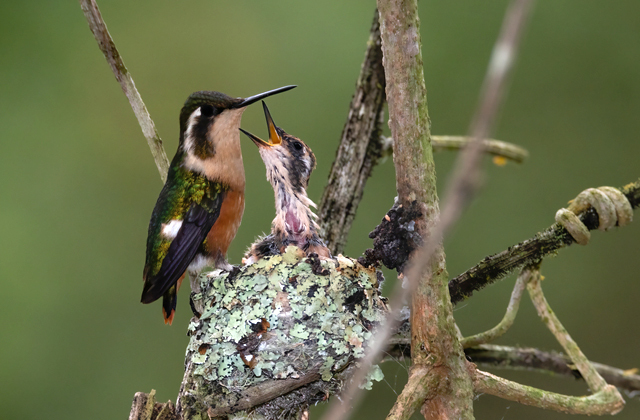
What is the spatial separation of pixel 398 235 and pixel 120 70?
953mm

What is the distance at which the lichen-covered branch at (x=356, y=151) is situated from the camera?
2305mm

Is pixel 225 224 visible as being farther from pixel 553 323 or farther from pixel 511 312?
pixel 553 323

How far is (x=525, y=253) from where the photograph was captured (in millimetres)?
1510

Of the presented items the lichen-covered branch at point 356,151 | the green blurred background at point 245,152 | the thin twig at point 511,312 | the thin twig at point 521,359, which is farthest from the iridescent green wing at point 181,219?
the green blurred background at point 245,152

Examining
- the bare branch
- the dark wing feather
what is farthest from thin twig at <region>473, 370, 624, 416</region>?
the dark wing feather

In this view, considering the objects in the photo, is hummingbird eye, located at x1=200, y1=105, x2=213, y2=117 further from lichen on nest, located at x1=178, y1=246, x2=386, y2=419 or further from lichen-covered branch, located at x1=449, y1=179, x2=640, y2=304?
lichen-covered branch, located at x1=449, y1=179, x2=640, y2=304

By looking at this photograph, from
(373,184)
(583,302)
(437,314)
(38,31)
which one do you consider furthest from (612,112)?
(38,31)

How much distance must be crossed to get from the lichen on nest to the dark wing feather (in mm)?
208

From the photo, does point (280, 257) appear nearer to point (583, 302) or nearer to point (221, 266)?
point (221, 266)

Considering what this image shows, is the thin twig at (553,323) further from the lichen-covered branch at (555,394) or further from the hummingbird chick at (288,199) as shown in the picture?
the hummingbird chick at (288,199)

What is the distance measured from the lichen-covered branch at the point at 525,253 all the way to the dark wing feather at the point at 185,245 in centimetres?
85

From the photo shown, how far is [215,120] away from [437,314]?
104cm

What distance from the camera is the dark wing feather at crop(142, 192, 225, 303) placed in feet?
5.88

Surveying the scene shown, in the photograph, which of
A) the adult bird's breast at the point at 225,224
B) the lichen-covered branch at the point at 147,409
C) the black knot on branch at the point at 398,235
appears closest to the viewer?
the black knot on branch at the point at 398,235
